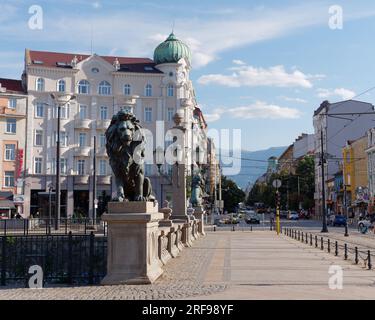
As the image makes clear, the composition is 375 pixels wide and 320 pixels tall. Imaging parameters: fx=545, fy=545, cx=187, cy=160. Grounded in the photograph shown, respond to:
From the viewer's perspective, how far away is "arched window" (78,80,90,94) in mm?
63312

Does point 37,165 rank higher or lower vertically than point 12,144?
lower

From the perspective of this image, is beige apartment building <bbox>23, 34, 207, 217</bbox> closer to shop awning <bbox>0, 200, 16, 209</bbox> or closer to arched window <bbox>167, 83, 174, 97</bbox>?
arched window <bbox>167, 83, 174, 97</bbox>

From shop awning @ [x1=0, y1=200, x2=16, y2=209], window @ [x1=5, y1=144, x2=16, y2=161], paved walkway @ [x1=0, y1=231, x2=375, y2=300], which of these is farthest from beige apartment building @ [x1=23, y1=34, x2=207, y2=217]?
paved walkway @ [x1=0, y1=231, x2=375, y2=300]

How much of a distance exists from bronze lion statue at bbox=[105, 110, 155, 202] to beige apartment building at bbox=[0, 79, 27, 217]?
1842 inches

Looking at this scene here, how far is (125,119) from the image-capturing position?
12953mm

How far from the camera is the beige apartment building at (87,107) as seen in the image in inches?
2377

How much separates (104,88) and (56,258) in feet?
172

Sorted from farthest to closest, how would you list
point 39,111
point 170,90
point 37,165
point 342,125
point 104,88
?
point 342,125
point 170,90
point 104,88
point 39,111
point 37,165

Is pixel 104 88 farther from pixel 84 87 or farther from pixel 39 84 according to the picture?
pixel 39 84

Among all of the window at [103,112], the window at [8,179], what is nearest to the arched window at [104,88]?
the window at [103,112]

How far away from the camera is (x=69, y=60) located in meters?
64.8

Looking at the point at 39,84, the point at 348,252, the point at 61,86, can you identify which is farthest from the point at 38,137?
the point at 348,252

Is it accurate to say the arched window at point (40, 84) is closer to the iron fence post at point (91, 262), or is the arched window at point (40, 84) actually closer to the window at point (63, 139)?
the window at point (63, 139)
